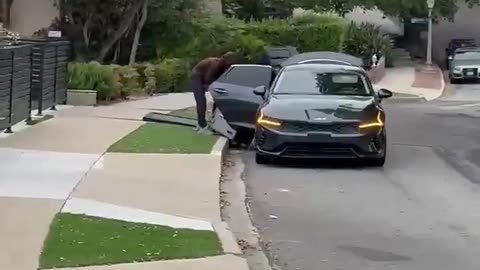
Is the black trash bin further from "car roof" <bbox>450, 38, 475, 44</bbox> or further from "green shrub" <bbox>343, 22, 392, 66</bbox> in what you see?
"car roof" <bbox>450, 38, 475, 44</bbox>

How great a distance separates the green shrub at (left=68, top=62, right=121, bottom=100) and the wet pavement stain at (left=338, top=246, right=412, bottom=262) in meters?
14.7

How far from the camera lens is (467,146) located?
17391mm

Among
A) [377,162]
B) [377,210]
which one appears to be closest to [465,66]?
[377,162]

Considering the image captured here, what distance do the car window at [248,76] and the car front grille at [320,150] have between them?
132 inches

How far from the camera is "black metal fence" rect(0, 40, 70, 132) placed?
593 inches

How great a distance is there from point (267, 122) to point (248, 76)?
337 cm

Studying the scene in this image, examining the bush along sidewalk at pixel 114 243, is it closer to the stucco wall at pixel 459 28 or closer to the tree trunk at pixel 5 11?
the tree trunk at pixel 5 11

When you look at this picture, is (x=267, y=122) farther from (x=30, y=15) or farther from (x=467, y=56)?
(x=467, y=56)

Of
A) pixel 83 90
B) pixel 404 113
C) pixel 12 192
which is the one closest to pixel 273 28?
pixel 404 113

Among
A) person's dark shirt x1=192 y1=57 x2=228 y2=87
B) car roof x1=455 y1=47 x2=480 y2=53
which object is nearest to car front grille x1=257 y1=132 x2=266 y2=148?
person's dark shirt x1=192 y1=57 x2=228 y2=87

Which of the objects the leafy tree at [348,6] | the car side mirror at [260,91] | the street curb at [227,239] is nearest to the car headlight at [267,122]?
the car side mirror at [260,91]

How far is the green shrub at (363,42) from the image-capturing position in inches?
1599

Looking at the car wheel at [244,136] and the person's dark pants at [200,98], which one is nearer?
the car wheel at [244,136]

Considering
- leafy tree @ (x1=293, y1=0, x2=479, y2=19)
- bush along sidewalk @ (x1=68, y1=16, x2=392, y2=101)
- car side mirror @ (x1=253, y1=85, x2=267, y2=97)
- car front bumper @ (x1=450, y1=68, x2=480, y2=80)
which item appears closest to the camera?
car side mirror @ (x1=253, y1=85, x2=267, y2=97)
